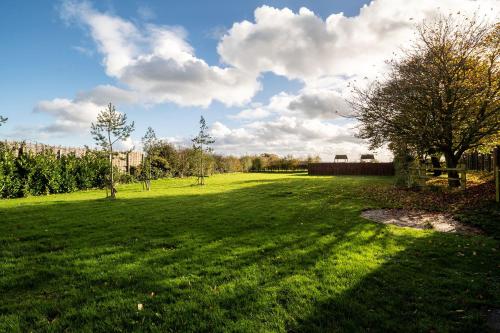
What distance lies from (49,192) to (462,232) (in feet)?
69.7

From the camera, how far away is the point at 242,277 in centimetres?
470

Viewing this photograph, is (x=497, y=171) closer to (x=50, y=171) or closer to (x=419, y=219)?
(x=419, y=219)

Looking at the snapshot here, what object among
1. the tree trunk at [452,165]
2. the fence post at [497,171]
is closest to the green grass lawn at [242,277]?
the fence post at [497,171]

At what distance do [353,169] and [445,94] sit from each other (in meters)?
25.6

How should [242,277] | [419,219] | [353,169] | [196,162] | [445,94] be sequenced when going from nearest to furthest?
[242,277] < [419,219] < [445,94] < [196,162] < [353,169]

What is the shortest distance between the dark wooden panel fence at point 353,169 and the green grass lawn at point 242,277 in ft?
110

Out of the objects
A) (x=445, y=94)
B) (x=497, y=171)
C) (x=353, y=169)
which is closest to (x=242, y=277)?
(x=497, y=171)

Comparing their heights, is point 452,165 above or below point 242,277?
above

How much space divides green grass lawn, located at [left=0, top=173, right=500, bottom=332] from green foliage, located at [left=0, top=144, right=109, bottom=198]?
10.1m

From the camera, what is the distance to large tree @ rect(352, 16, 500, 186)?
49.8 feet

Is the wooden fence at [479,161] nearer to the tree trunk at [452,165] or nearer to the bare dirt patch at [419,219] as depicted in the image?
the tree trunk at [452,165]

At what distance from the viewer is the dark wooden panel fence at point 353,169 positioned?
127ft

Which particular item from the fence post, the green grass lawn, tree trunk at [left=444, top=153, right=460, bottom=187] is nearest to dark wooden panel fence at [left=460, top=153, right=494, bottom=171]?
tree trunk at [left=444, top=153, right=460, bottom=187]

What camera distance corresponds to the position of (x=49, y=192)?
1816 cm
